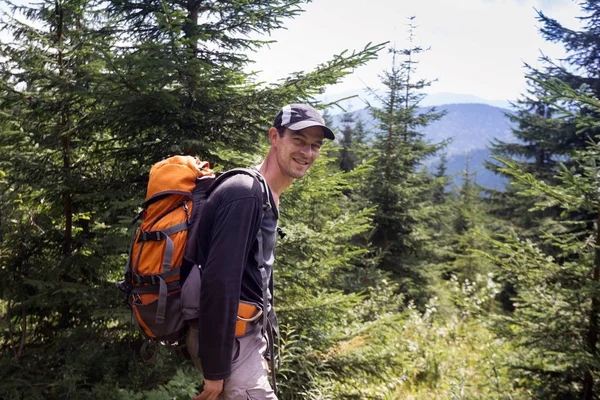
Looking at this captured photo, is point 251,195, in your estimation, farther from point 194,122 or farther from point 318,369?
point 318,369

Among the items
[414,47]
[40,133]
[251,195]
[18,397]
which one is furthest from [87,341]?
[414,47]

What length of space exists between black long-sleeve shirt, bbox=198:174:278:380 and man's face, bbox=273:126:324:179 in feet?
1.11

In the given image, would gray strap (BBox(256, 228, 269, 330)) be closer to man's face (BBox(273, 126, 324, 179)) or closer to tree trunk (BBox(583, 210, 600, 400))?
man's face (BBox(273, 126, 324, 179))

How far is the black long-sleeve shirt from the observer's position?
1.90m

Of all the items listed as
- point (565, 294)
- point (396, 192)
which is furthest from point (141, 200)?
point (396, 192)

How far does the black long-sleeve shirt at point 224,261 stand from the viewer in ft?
6.23

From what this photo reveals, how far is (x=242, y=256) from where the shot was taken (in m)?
1.96

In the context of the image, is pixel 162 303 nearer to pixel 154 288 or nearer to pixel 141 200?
pixel 154 288

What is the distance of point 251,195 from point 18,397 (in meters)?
4.30

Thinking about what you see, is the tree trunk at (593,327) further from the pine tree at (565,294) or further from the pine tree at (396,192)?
the pine tree at (396,192)

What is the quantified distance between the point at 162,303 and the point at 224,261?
44 centimetres

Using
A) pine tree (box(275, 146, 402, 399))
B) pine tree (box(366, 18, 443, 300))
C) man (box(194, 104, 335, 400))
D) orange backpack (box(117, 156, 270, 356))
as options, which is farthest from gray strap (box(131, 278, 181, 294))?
pine tree (box(366, 18, 443, 300))

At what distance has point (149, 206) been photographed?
221cm

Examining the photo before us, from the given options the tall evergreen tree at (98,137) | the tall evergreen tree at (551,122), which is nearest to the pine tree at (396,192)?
the tall evergreen tree at (551,122)
